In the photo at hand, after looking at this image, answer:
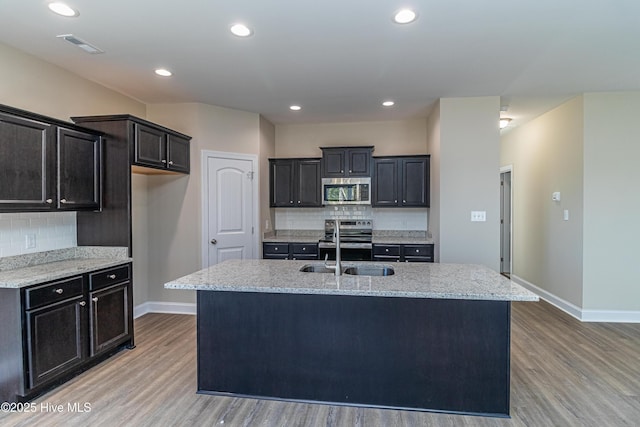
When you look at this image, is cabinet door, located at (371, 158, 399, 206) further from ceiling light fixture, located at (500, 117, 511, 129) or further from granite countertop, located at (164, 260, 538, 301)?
granite countertop, located at (164, 260, 538, 301)

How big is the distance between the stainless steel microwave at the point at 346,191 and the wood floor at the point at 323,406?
2.65 m

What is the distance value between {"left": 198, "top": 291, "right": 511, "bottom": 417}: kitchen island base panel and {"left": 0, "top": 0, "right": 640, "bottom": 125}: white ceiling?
1.96m

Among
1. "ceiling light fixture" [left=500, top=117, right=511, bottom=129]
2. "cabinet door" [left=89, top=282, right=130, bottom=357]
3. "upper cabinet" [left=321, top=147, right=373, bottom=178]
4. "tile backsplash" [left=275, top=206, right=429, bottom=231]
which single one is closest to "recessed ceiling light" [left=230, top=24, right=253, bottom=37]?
"cabinet door" [left=89, top=282, right=130, bottom=357]

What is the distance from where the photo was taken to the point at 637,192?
4125mm

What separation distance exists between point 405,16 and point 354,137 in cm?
322

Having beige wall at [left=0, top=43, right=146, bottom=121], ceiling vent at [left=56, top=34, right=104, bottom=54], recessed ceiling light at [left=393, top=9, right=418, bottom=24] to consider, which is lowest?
beige wall at [left=0, top=43, right=146, bottom=121]

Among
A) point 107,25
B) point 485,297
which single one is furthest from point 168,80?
point 485,297

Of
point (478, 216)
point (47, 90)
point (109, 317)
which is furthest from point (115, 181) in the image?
point (478, 216)

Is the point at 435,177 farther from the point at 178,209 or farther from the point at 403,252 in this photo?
the point at 178,209

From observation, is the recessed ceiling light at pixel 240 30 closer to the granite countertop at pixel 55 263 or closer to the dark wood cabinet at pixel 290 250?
the granite countertop at pixel 55 263

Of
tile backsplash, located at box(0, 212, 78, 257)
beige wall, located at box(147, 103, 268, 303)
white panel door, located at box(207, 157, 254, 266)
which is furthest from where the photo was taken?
white panel door, located at box(207, 157, 254, 266)

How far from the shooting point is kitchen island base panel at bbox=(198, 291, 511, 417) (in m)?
2.32

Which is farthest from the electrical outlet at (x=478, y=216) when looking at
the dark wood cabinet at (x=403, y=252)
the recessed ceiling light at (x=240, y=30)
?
the recessed ceiling light at (x=240, y=30)

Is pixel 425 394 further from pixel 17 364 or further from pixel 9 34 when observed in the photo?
pixel 9 34
